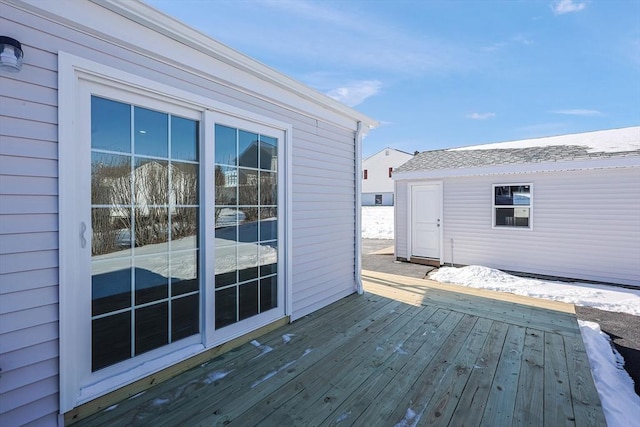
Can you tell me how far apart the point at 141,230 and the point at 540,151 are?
7.80m

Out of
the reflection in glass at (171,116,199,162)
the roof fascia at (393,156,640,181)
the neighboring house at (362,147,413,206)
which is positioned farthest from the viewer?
the neighboring house at (362,147,413,206)

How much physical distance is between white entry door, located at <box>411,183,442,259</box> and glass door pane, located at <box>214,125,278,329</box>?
528 cm

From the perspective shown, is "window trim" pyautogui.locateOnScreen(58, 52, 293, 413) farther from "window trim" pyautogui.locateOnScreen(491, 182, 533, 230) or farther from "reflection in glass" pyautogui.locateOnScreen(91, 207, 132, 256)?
"window trim" pyautogui.locateOnScreen(491, 182, 533, 230)

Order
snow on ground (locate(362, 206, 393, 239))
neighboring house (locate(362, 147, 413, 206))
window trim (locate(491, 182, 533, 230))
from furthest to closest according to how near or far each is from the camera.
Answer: neighboring house (locate(362, 147, 413, 206)) → snow on ground (locate(362, 206, 393, 239)) → window trim (locate(491, 182, 533, 230))

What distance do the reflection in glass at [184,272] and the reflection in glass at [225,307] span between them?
11.0 inches

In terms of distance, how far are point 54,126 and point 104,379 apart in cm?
165

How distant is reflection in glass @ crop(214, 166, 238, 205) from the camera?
2645 millimetres

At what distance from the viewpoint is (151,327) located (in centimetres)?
223

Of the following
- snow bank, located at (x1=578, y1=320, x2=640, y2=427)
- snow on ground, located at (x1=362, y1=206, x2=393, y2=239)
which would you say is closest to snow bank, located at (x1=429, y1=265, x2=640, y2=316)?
snow bank, located at (x1=578, y1=320, x2=640, y2=427)

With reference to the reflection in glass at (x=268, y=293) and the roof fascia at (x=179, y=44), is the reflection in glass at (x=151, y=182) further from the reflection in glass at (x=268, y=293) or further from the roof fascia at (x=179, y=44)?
the reflection in glass at (x=268, y=293)

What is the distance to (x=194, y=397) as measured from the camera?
6.70ft

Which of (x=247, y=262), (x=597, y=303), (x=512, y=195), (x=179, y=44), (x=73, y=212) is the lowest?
(x=597, y=303)

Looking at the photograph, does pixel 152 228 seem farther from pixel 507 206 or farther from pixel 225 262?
pixel 507 206

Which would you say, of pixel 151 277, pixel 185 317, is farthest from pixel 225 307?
pixel 151 277
